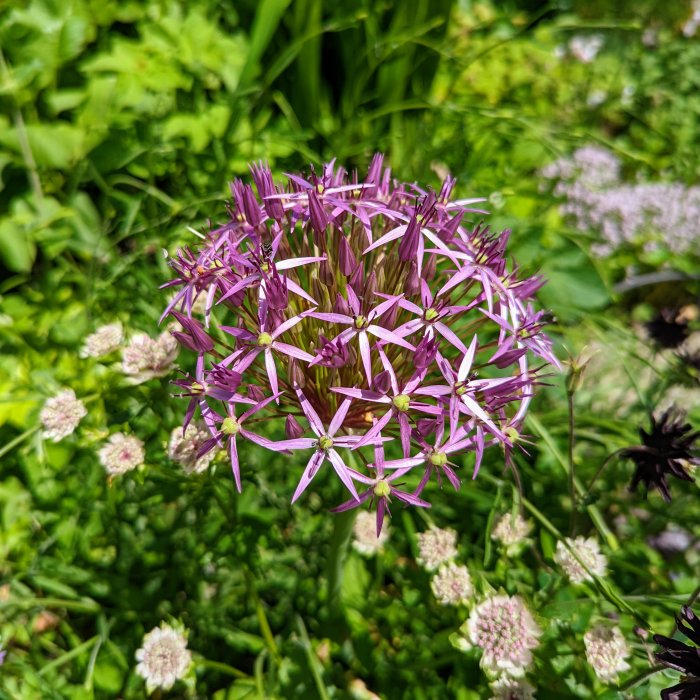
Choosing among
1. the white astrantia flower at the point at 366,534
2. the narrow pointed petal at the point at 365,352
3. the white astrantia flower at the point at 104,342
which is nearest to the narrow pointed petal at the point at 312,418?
the narrow pointed petal at the point at 365,352

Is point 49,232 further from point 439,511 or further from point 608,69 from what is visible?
point 608,69

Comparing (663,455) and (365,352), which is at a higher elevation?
(365,352)

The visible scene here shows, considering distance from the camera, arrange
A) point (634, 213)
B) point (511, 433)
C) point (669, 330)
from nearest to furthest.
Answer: point (511, 433)
point (669, 330)
point (634, 213)

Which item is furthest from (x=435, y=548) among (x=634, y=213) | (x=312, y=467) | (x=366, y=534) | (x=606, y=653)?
(x=634, y=213)

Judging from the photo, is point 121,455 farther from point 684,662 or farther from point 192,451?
point 684,662

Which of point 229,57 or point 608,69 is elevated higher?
point 229,57

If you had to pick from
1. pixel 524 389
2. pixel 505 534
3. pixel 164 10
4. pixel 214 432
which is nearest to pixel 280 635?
pixel 505 534

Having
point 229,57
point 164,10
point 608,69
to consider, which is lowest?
point 608,69
